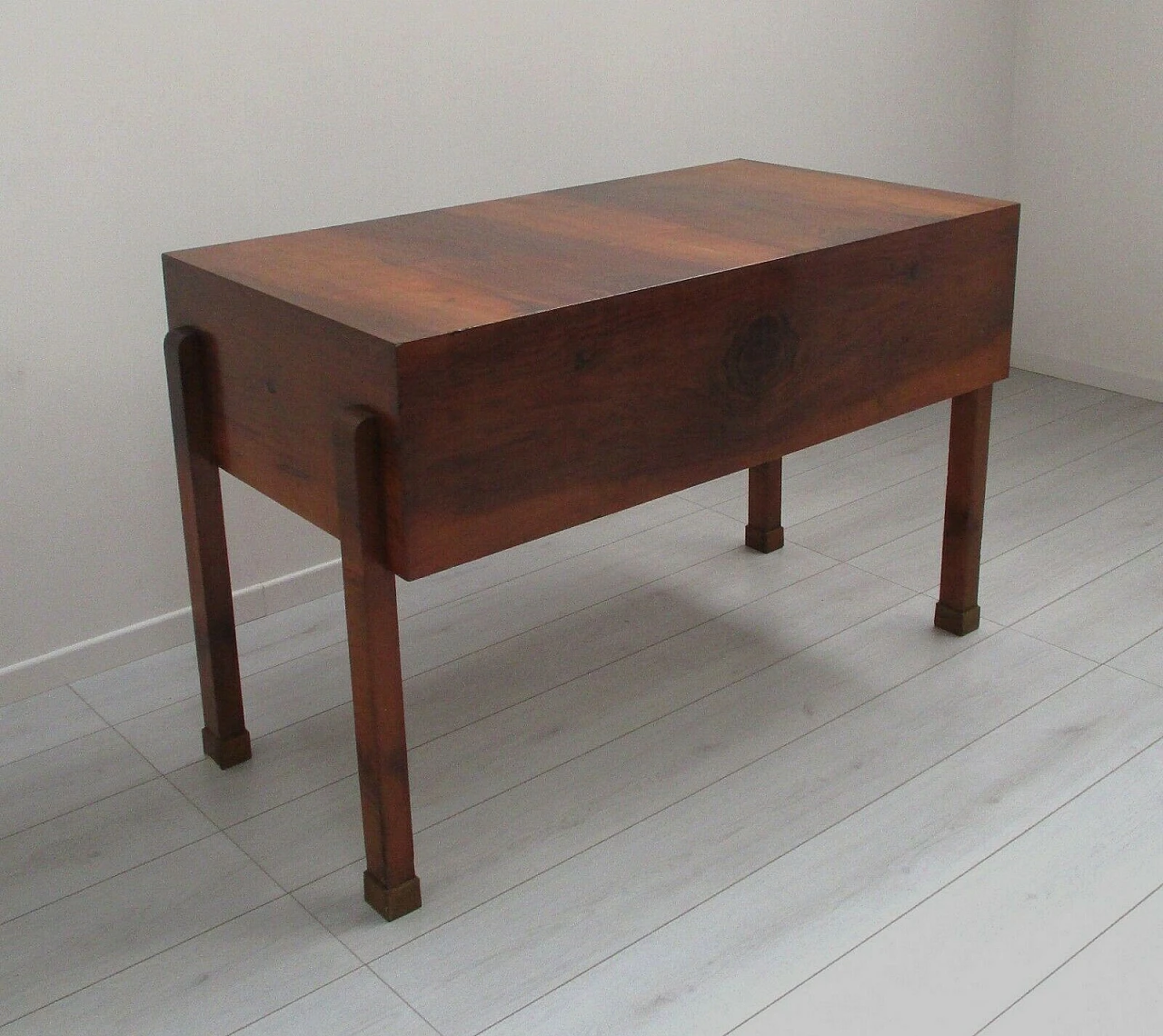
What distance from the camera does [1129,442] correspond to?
10.0ft

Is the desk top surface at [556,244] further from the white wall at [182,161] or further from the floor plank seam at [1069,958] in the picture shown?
the floor plank seam at [1069,958]

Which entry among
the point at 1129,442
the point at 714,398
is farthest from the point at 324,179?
the point at 1129,442

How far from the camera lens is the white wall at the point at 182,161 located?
198cm

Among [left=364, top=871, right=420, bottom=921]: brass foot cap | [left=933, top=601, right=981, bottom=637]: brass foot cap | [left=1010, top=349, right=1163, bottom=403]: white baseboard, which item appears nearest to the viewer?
[left=364, top=871, right=420, bottom=921]: brass foot cap

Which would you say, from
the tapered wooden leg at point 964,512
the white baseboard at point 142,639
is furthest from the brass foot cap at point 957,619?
the white baseboard at point 142,639

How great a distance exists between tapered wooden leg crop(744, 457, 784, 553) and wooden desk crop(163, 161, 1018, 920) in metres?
0.54

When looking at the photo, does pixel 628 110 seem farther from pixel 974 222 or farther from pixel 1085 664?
pixel 1085 664

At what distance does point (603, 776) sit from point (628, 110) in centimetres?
133

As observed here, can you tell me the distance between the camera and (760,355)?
170 centimetres

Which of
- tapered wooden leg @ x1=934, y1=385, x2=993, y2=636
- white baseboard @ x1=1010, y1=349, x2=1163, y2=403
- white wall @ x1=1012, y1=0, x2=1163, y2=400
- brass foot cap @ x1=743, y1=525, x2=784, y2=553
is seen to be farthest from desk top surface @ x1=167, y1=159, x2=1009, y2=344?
white baseboard @ x1=1010, y1=349, x2=1163, y2=403

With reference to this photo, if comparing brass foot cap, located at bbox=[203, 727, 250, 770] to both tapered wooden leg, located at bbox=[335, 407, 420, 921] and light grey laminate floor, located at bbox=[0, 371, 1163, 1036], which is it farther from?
tapered wooden leg, located at bbox=[335, 407, 420, 921]

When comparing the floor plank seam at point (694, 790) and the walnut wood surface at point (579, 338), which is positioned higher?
the walnut wood surface at point (579, 338)

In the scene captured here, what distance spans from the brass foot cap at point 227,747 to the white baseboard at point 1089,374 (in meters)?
2.31

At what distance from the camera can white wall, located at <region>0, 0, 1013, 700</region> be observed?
1.98 metres
